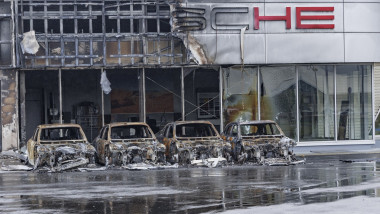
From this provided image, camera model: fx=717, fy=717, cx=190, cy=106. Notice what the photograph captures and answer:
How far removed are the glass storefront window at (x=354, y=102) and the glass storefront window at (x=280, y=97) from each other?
2.01 m

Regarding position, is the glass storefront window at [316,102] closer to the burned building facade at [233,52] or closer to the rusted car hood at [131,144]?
the burned building facade at [233,52]

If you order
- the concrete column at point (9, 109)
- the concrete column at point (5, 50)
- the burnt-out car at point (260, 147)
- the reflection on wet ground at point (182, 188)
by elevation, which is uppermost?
the concrete column at point (5, 50)

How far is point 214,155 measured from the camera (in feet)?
74.8

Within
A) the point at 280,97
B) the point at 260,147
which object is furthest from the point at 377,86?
the point at 260,147

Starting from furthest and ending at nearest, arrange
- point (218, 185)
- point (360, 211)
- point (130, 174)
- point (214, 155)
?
point (214, 155) < point (130, 174) < point (218, 185) < point (360, 211)

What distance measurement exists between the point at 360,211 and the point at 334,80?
61.6 feet

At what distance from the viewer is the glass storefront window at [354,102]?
30.3 meters

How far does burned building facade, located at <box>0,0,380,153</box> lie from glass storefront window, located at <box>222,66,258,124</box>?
0.04m

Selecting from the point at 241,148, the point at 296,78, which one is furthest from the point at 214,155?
the point at 296,78

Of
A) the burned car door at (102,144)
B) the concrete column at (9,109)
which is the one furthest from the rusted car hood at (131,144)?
the concrete column at (9,109)

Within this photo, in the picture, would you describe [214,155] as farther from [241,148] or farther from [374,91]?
[374,91]

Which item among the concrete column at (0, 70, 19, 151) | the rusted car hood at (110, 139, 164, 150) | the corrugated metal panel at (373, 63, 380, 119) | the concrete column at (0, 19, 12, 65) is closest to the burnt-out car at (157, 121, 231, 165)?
the rusted car hood at (110, 139, 164, 150)

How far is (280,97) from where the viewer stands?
29.8 meters

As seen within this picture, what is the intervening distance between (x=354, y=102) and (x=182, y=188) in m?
16.4
